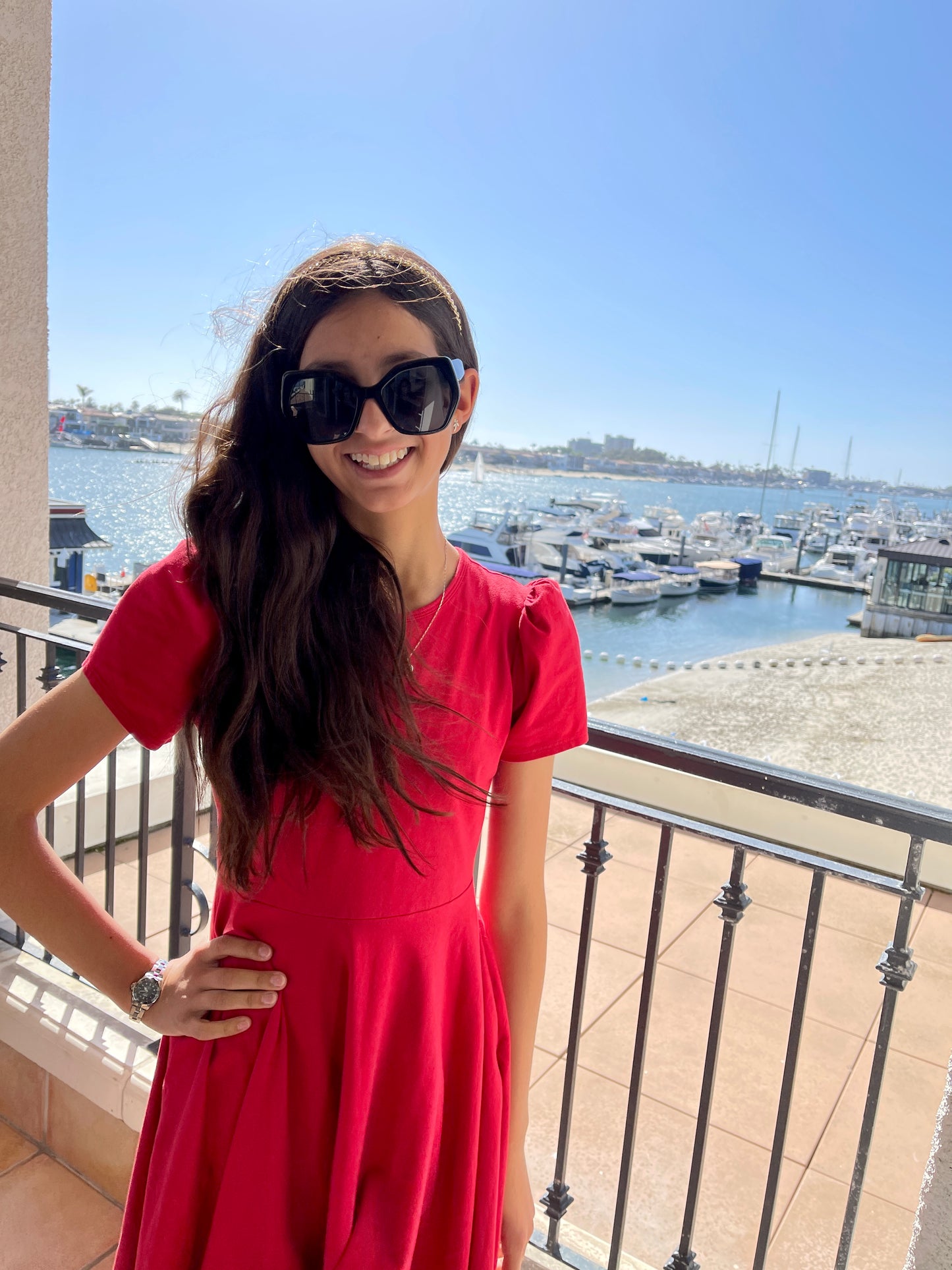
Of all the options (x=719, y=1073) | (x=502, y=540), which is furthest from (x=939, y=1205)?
(x=502, y=540)

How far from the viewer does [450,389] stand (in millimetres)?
739

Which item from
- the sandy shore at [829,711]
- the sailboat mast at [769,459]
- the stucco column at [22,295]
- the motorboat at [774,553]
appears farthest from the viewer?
the sailboat mast at [769,459]

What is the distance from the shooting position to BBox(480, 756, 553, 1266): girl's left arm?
85 centimetres

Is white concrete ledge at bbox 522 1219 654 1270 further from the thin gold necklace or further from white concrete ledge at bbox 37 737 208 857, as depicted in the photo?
white concrete ledge at bbox 37 737 208 857

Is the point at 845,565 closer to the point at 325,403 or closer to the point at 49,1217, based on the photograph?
the point at 49,1217

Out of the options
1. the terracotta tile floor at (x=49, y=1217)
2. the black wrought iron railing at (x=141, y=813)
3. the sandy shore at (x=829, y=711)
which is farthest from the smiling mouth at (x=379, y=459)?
the sandy shore at (x=829, y=711)

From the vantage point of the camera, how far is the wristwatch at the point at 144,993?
749 millimetres

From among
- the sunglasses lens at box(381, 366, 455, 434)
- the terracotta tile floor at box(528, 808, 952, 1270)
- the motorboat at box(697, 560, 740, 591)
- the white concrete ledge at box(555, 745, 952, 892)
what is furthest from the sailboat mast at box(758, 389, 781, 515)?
the sunglasses lens at box(381, 366, 455, 434)

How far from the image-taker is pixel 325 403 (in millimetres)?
712

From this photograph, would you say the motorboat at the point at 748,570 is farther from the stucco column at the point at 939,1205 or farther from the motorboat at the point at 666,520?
the stucco column at the point at 939,1205

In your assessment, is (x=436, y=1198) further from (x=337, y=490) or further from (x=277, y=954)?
(x=337, y=490)

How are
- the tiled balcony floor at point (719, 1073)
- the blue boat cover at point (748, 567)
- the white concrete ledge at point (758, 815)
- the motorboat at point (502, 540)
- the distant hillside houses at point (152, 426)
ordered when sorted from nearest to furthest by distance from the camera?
the distant hillside houses at point (152, 426)
the tiled balcony floor at point (719, 1073)
the white concrete ledge at point (758, 815)
the motorboat at point (502, 540)
the blue boat cover at point (748, 567)

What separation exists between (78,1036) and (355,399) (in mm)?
1476

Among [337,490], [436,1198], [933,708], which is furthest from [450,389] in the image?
[933,708]
